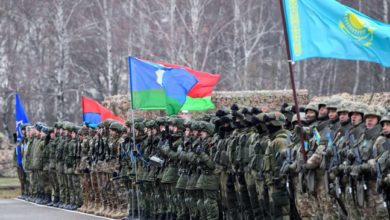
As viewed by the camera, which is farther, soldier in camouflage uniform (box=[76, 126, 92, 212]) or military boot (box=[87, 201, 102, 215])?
soldier in camouflage uniform (box=[76, 126, 92, 212])

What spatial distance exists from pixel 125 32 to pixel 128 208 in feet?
81.7

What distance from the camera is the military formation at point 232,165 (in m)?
12.7

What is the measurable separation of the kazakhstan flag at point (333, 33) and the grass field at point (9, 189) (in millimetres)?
16464

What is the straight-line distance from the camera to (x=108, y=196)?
68.9 feet

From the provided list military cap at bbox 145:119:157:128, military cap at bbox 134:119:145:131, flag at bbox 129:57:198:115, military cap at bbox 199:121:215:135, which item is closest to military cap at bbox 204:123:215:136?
military cap at bbox 199:121:215:135

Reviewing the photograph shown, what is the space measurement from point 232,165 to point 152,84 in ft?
11.6

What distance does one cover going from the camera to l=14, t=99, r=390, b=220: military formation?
1270cm

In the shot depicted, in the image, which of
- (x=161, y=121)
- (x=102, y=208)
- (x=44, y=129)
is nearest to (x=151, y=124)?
(x=161, y=121)

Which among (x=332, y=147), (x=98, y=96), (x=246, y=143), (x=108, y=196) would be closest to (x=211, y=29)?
(x=98, y=96)

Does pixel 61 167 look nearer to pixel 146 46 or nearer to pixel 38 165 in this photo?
pixel 38 165

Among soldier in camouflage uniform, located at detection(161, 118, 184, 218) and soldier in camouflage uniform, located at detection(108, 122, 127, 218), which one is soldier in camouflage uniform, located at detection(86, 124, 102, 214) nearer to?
soldier in camouflage uniform, located at detection(108, 122, 127, 218)

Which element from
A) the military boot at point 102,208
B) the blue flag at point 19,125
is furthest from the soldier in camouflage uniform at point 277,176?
the blue flag at point 19,125

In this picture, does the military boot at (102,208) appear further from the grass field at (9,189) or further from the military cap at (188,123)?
the grass field at (9,189)

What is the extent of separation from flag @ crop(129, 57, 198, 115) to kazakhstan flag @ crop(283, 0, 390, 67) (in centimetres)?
583
